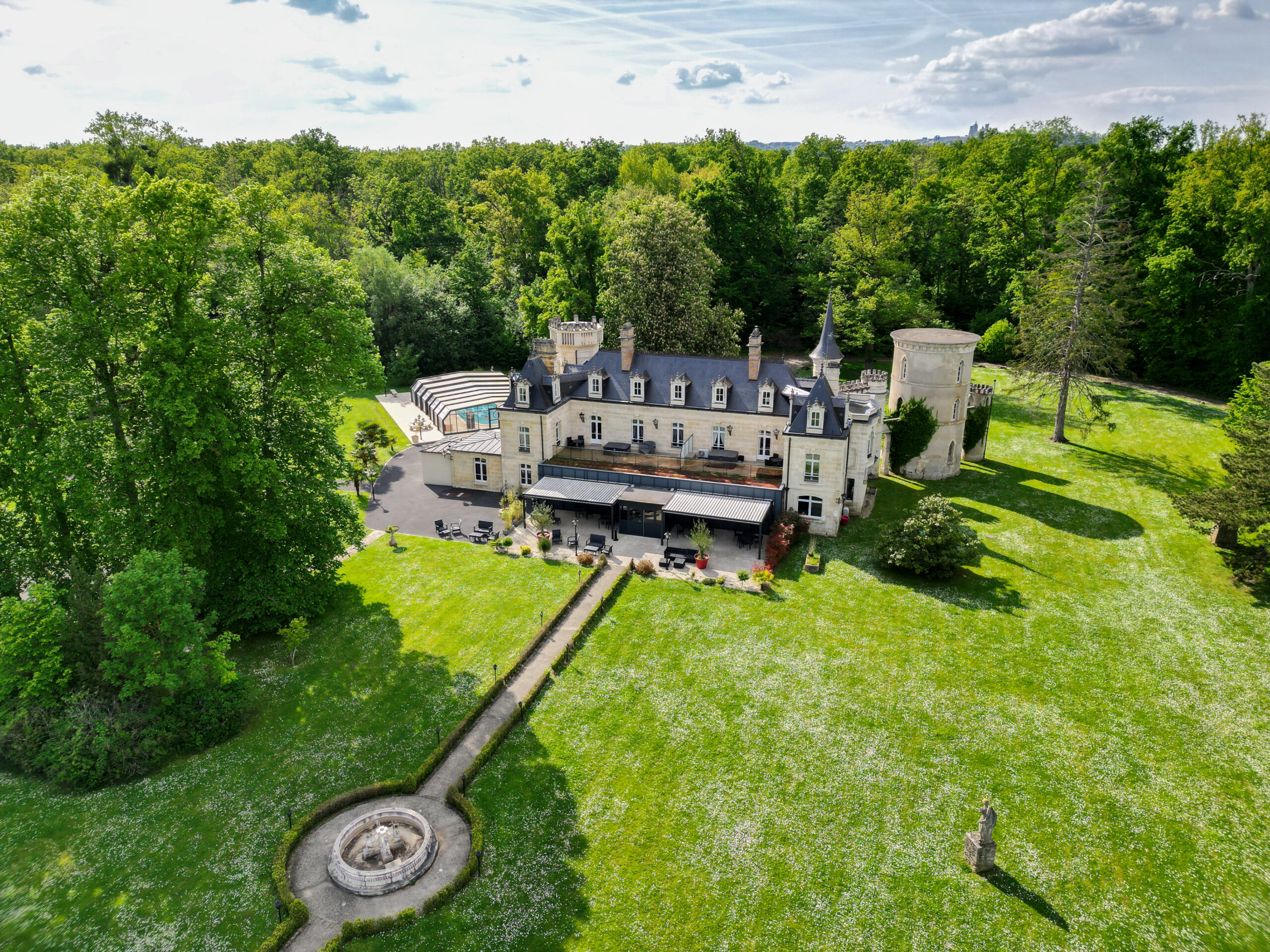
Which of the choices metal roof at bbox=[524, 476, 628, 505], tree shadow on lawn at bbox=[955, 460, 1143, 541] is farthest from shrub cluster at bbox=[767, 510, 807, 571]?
metal roof at bbox=[524, 476, 628, 505]

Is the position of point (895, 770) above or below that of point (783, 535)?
below

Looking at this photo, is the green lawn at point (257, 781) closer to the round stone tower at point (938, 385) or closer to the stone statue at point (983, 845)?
the stone statue at point (983, 845)

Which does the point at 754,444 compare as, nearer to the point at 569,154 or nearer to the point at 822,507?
the point at 822,507

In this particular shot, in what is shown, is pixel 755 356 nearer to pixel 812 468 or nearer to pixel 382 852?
pixel 812 468

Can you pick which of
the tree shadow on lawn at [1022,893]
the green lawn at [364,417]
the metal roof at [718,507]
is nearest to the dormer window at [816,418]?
the metal roof at [718,507]

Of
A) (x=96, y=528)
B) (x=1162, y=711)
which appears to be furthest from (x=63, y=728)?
(x=1162, y=711)

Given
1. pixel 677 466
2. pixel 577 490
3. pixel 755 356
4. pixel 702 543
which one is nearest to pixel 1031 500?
pixel 755 356
